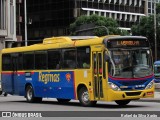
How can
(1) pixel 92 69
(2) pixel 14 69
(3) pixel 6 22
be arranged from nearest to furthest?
(1) pixel 92 69
(2) pixel 14 69
(3) pixel 6 22

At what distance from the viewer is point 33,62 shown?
91.7 ft

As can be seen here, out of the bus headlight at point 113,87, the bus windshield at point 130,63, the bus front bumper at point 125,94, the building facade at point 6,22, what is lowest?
the bus front bumper at point 125,94

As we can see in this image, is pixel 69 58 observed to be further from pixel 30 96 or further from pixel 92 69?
pixel 30 96

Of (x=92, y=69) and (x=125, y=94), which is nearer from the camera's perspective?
(x=125, y=94)

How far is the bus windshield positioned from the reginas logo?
4.19 meters

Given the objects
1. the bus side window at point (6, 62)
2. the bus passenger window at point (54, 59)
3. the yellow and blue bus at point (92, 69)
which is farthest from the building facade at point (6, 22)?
the bus passenger window at point (54, 59)

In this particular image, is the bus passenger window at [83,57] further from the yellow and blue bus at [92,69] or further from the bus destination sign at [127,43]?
the bus destination sign at [127,43]

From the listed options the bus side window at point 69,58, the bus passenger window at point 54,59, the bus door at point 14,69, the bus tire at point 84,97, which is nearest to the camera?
the bus tire at point 84,97

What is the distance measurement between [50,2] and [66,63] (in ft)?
250

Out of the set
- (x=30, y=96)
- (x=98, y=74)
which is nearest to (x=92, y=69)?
(x=98, y=74)

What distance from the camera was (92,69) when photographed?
76.0ft

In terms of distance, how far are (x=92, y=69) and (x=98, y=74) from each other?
454 millimetres

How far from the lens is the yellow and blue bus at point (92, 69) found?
22250mm

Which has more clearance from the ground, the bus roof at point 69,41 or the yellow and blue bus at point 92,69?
the bus roof at point 69,41
